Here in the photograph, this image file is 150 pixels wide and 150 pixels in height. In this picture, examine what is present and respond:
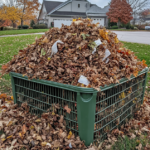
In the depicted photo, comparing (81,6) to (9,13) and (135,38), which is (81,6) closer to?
(9,13)

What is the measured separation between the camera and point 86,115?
1849 millimetres

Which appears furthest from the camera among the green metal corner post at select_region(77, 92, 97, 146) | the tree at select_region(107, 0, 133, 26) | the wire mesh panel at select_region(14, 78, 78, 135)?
the tree at select_region(107, 0, 133, 26)

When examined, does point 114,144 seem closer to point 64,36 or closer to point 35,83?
point 35,83

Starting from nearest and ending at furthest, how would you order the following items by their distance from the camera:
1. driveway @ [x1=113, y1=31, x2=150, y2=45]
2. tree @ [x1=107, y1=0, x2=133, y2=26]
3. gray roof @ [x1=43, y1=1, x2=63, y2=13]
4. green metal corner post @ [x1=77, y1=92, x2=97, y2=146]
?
green metal corner post @ [x1=77, y1=92, x2=97, y2=146]
driveway @ [x1=113, y1=31, x2=150, y2=45]
tree @ [x1=107, y1=0, x2=133, y2=26]
gray roof @ [x1=43, y1=1, x2=63, y2=13]

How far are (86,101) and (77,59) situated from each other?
0.63m

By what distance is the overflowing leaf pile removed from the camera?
2.06 m

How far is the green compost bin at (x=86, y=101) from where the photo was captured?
1.85 m

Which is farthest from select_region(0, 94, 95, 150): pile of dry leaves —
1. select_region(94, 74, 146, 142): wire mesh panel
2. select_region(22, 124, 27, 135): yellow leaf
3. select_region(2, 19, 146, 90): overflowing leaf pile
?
select_region(2, 19, 146, 90): overflowing leaf pile

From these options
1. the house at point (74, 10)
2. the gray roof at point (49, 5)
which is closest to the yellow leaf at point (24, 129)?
the house at point (74, 10)

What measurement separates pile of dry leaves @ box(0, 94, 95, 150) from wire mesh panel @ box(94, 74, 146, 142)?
1.10ft

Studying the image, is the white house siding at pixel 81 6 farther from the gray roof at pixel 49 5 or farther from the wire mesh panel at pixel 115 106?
the wire mesh panel at pixel 115 106

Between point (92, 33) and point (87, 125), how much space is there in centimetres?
122

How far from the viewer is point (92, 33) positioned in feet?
7.51

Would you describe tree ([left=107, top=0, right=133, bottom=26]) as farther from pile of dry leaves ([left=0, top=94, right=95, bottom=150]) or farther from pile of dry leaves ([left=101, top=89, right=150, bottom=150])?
pile of dry leaves ([left=0, top=94, right=95, bottom=150])
